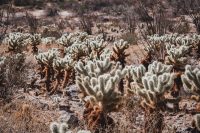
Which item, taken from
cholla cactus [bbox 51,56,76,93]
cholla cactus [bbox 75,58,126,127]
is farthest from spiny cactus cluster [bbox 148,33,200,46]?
cholla cactus [bbox 75,58,126,127]

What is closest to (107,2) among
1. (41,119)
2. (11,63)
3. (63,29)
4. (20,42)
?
(63,29)

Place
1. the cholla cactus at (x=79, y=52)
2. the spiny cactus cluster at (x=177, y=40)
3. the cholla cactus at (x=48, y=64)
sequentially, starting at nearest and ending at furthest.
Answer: the cholla cactus at (x=48, y=64) → the cholla cactus at (x=79, y=52) → the spiny cactus cluster at (x=177, y=40)

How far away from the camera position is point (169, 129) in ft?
19.8

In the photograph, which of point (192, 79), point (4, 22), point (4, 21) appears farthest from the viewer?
point (4, 21)

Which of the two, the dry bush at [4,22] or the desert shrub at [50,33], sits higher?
the dry bush at [4,22]

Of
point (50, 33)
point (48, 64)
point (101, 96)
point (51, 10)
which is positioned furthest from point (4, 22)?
point (101, 96)

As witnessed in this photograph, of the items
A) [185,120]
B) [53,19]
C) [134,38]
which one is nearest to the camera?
[185,120]

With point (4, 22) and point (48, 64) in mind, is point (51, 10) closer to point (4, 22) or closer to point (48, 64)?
point (4, 22)

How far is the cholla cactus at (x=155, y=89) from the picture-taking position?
546cm

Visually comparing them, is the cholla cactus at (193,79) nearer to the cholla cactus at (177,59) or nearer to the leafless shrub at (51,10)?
the cholla cactus at (177,59)

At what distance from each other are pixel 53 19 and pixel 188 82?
2304 cm

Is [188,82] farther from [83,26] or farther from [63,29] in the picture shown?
[63,29]

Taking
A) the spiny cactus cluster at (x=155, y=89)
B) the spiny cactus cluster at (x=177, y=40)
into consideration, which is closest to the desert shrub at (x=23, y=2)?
the spiny cactus cluster at (x=177, y=40)

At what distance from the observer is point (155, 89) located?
5465mm
